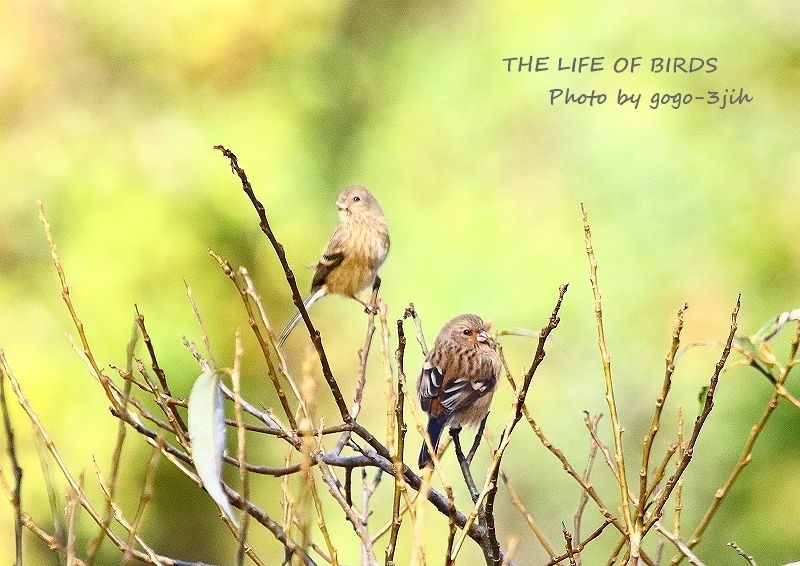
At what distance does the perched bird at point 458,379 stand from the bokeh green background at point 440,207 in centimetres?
260

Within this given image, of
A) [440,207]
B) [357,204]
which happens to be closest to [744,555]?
[357,204]

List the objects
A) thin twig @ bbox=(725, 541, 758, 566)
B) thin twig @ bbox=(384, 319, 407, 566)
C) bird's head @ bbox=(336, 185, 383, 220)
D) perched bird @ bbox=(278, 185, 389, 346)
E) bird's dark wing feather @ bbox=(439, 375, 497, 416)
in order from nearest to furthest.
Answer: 1. thin twig @ bbox=(384, 319, 407, 566)
2. thin twig @ bbox=(725, 541, 758, 566)
3. bird's dark wing feather @ bbox=(439, 375, 497, 416)
4. perched bird @ bbox=(278, 185, 389, 346)
5. bird's head @ bbox=(336, 185, 383, 220)

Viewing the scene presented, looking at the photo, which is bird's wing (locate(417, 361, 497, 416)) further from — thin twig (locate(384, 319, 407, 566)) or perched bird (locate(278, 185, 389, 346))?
thin twig (locate(384, 319, 407, 566))

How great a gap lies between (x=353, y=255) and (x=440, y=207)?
12.2 ft

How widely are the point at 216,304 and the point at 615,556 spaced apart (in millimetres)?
5744

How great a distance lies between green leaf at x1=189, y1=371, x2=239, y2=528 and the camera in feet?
4.70

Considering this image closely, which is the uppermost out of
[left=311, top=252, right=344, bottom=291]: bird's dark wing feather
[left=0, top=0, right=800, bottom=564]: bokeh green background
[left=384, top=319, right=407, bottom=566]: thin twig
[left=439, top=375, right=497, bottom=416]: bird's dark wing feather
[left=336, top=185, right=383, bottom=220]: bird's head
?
[left=0, top=0, right=800, bottom=564]: bokeh green background

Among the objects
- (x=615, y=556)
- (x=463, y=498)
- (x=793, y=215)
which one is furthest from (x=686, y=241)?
(x=615, y=556)

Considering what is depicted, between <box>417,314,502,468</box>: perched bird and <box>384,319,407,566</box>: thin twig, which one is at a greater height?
<box>417,314,502,468</box>: perched bird

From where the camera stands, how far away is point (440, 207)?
23.6 ft

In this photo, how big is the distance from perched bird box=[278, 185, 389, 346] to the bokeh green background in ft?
8.40

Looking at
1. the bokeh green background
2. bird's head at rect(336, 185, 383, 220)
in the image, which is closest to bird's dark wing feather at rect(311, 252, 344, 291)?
bird's head at rect(336, 185, 383, 220)

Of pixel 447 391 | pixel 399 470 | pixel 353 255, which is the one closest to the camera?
pixel 399 470

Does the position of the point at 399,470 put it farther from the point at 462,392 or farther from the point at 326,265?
the point at 326,265
